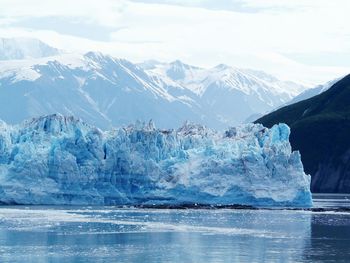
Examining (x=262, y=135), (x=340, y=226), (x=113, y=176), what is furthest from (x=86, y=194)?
(x=340, y=226)

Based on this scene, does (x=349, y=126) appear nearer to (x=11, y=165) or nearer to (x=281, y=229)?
(x=11, y=165)

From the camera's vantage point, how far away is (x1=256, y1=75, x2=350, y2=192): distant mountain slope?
150125 mm

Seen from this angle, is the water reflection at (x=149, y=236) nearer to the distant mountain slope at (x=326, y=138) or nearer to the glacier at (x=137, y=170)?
the glacier at (x=137, y=170)

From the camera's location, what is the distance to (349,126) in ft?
527

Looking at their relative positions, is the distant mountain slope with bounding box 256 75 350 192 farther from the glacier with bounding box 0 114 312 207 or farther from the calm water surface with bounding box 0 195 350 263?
the calm water surface with bounding box 0 195 350 263

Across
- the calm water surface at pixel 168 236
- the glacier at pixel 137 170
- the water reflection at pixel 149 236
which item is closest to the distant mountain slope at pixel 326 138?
the glacier at pixel 137 170

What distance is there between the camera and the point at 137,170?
268ft

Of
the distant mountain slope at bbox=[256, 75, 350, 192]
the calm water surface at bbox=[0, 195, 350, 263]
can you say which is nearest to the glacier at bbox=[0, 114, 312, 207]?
the calm water surface at bbox=[0, 195, 350, 263]

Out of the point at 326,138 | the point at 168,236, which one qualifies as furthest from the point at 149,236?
the point at 326,138

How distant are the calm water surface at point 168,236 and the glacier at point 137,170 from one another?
3495 mm

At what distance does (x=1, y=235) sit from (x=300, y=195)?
3597 centimetres

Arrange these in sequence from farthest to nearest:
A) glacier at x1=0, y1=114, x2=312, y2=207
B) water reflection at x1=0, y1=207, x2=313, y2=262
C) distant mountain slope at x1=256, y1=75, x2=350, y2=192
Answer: distant mountain slope at x1=256, y1=75, x2=350, y2=192
glacier at x1=0, y1=114, x2=312, y2=207
water reflection at x1=0, y1=207, x2=313, y2=262

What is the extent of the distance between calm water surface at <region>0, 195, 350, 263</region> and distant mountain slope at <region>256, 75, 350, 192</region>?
236ft

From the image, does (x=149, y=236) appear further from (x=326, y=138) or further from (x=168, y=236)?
(x=326, y=138)
